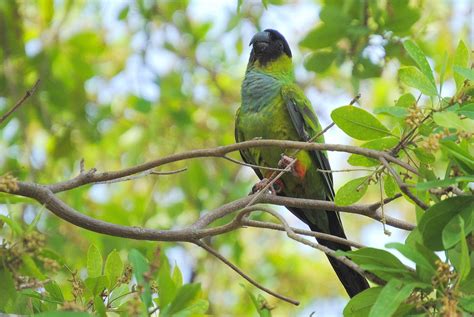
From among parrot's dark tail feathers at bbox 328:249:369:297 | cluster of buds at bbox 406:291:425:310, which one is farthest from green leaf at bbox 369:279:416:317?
parrot's dark tail feathers at bbox 328:249:369:297

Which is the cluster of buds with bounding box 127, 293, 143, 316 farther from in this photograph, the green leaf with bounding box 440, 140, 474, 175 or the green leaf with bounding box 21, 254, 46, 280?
the green leaf with bounding box 440, 140, 474, 175

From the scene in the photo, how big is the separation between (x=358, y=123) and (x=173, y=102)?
3.98 m

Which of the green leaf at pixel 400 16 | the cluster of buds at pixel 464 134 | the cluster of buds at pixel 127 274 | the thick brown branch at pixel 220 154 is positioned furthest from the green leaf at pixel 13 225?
the green leaf at pixel 400 16

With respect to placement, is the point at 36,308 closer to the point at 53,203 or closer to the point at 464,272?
the point at 53,203

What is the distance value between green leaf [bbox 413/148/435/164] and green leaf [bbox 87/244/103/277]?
1171 millimetres

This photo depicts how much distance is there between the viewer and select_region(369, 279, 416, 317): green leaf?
214cm

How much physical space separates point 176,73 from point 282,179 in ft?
8.48

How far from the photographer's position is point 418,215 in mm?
2494

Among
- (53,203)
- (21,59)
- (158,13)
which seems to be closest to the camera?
(53,203)

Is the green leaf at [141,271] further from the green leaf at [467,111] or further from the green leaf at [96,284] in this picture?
the green leaf at [467,111]

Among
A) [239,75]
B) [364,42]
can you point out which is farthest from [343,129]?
[239,75]

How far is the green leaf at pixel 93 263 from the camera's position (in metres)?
2.65

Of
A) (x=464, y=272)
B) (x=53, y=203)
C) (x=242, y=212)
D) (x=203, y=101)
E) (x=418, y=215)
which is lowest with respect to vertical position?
(x=464, y=272)

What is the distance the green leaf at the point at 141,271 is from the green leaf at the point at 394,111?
927 mm
